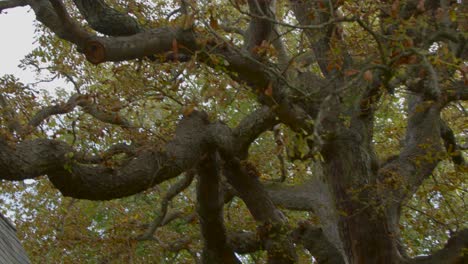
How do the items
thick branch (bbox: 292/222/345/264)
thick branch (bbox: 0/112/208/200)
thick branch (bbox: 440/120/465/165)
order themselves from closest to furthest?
1. thick branch (bbox: 0/112/208/200)
2. thick branch (bbox: 292/222/345/264)
3. thick branch (bbox: 440/120/465/165)

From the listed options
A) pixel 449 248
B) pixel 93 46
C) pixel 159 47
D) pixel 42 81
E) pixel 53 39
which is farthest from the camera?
pixel 53 39

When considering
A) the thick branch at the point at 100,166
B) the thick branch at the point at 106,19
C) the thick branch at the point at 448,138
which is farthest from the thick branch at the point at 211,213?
the thick branch at the point at 448,138

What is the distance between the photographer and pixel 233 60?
321 inches

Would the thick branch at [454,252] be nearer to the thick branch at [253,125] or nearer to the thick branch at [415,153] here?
the thick branch at [415,153]

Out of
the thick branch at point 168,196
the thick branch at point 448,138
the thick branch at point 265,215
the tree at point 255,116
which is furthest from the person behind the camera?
the thick branch at point 448,138

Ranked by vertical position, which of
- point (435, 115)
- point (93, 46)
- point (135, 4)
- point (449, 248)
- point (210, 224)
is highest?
point (135, 4)

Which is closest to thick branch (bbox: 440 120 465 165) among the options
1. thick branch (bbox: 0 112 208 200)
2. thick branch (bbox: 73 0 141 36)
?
thick branch (bbox: 0 112 208 200)

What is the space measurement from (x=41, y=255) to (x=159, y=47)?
708 cm

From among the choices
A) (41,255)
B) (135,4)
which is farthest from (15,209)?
(135,4)

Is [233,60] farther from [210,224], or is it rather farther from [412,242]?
[412,242]

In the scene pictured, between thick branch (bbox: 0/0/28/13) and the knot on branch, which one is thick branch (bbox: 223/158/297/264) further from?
thick branch (bbox: 0/0/28/13)

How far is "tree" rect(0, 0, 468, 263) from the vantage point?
6.84 m

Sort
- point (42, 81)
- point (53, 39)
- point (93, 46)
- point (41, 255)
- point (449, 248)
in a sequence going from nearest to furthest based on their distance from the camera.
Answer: point (93, 46)
point (449, 248)
point (42, 81)
point (53, 39)
point (41, 255)

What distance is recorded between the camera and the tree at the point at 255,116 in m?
6.84
